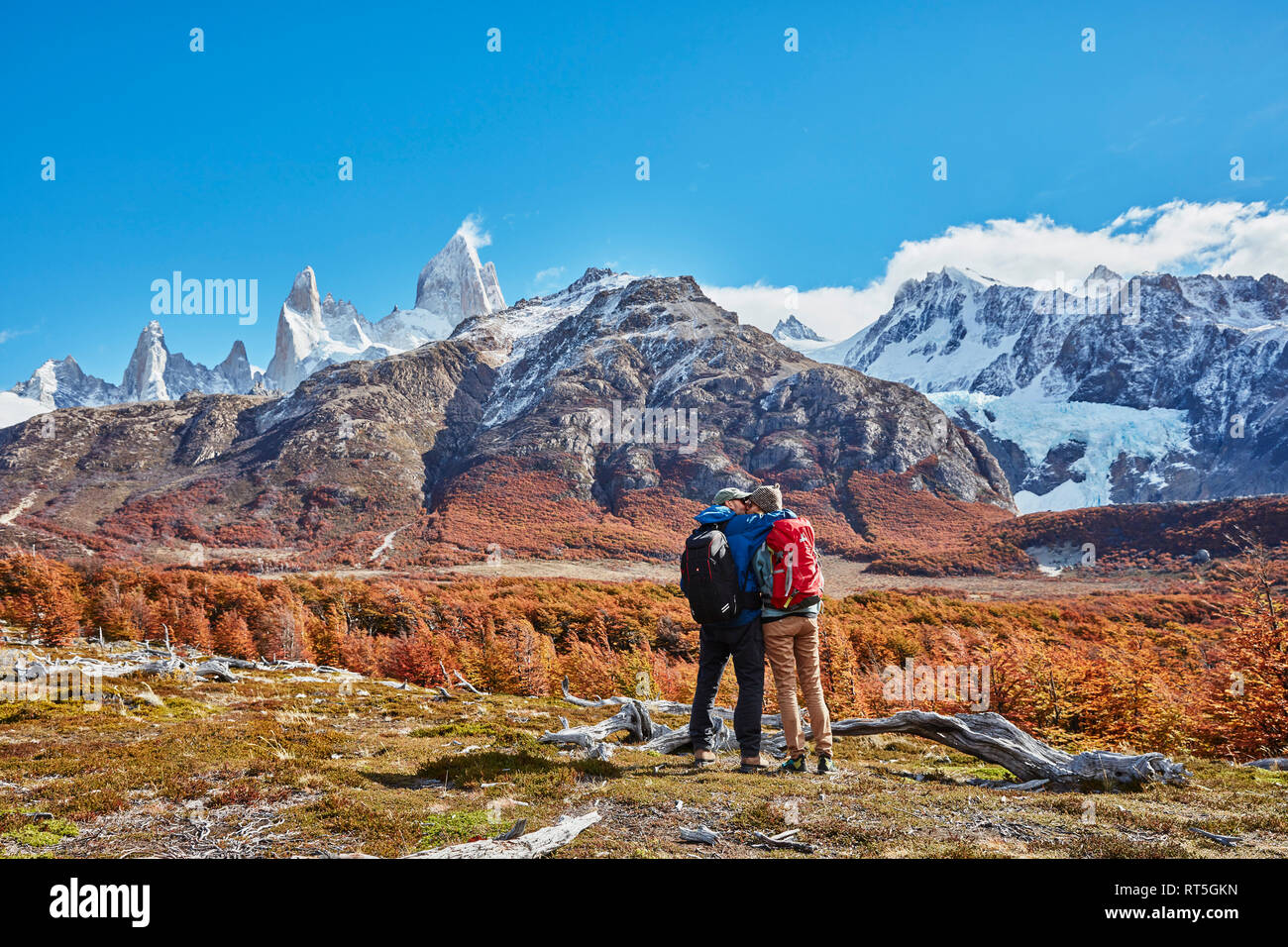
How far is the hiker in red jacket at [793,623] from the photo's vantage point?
783cm

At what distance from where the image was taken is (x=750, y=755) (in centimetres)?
816

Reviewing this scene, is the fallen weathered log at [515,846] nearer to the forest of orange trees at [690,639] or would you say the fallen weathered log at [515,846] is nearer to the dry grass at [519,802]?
the dry grass at [519,802]

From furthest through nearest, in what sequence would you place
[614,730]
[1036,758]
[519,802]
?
[614,730], [1036,758], [519,802]

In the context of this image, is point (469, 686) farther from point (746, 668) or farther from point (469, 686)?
point (746, 668)

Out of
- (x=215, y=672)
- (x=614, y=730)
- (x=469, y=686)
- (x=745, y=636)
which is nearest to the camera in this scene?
(x=745, y=636)

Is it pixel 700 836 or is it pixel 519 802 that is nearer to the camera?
pixel 700 836

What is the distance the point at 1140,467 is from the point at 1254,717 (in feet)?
770

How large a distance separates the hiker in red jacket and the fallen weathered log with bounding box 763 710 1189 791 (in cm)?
188

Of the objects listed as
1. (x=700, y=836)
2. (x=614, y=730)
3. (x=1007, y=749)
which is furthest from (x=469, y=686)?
(x=700, y=836)

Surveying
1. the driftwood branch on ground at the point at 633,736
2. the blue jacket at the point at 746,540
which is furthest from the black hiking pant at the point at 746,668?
the driftwood branch on ground at the point at 633,736

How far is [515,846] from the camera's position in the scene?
4.41 metres

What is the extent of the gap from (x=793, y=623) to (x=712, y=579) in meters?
1.17

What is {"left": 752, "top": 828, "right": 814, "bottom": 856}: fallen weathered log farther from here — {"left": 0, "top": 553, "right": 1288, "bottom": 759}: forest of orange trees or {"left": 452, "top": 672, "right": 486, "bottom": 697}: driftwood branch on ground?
{"left": 452, "top": 672, "right": 486, "bottom": 697}: driftwood branch on ground
